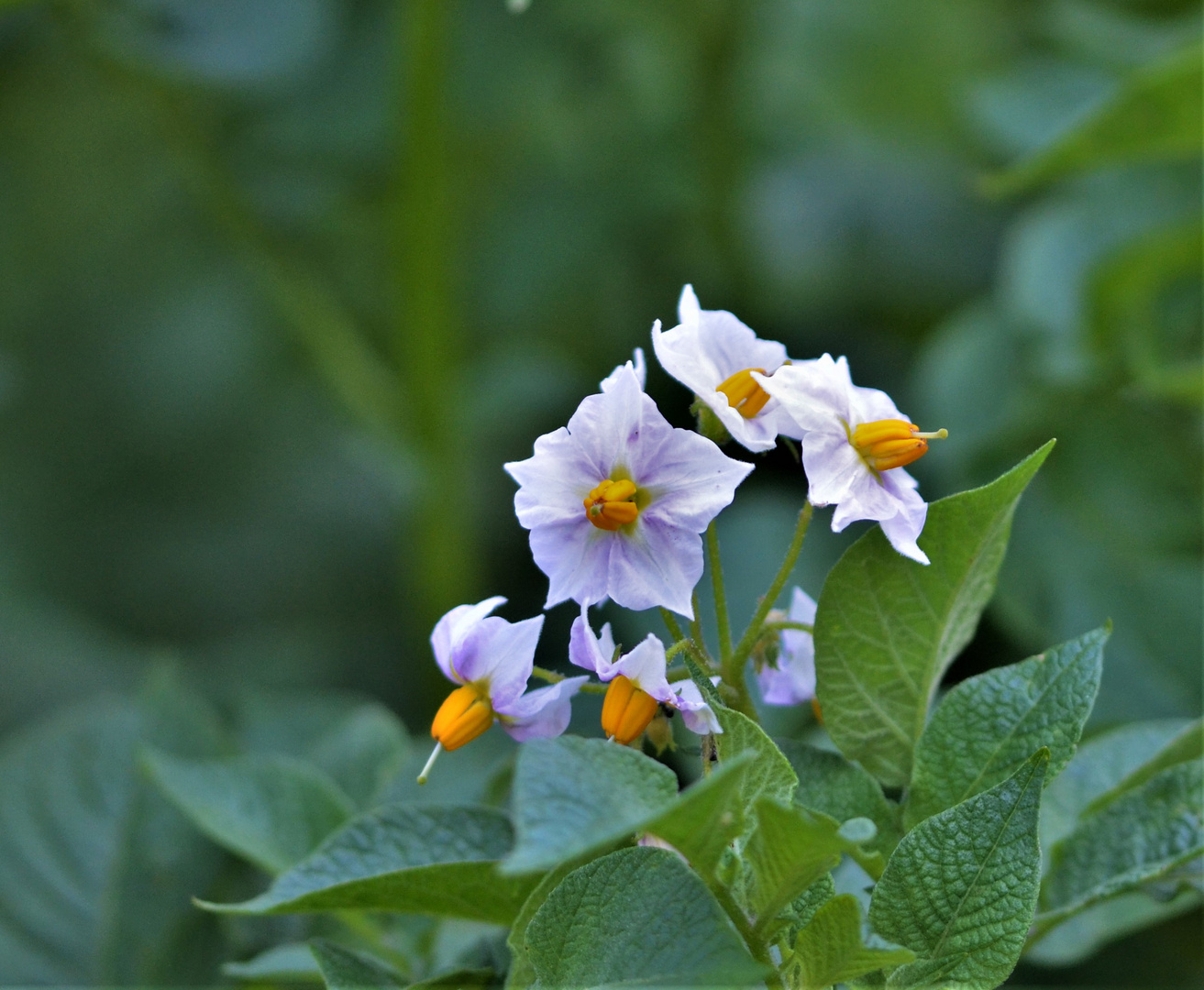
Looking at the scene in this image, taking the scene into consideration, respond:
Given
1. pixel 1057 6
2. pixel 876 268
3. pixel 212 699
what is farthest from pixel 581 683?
pixel 1057 6

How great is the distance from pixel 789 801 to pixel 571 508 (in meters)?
0.11

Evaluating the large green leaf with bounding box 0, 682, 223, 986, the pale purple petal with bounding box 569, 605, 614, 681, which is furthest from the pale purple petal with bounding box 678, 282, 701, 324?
the large green leaf with bounding box 0, 682, 223, 986

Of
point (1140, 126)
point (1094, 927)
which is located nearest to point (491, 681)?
point (1094, 927)

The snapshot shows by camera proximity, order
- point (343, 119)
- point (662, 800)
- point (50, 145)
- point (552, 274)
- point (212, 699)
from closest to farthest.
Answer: point (662, 800) → point (212, 699) → point (343, 119) → point (552, 274) → point (50, 145)

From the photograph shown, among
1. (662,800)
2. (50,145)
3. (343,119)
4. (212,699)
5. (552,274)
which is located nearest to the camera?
(662,800)

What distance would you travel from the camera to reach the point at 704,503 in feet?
1.25

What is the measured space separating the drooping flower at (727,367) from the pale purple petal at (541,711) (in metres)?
0.10

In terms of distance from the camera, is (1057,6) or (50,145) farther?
(50,145)

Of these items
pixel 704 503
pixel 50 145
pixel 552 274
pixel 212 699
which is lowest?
pixel 212 699

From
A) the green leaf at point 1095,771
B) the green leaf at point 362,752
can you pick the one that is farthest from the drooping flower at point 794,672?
the green leaf at point 362,752

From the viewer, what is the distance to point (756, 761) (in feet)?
1.19

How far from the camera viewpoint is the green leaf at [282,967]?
1.63 ft

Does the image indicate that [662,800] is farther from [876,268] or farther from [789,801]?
[876,268]

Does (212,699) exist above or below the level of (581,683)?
below
